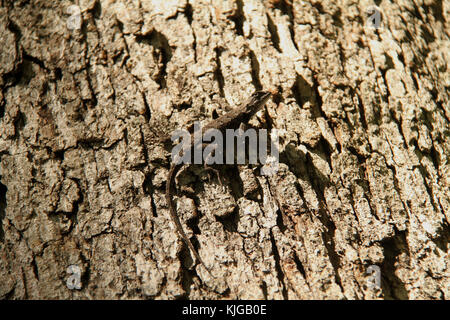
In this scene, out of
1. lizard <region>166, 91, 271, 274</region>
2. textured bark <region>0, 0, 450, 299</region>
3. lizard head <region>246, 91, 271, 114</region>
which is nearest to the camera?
textured bark <region>0, 0, 450, 299</region>

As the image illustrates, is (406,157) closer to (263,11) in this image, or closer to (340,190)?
(340,190)

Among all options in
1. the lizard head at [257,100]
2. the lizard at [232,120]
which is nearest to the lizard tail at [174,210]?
the lizard at [232,120]


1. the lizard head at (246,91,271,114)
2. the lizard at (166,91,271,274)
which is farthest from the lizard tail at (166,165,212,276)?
the lizard head at (246,91,271,114)

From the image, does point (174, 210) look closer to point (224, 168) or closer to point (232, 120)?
point (224, 168)

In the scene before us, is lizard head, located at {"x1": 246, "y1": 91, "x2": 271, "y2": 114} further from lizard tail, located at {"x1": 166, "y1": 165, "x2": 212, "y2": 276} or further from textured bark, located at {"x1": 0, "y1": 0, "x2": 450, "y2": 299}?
lizard tail, located at {"x1": 166, "y1": 165, "x2": 212, "y2": 276}

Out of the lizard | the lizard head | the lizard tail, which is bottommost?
the lizard tail

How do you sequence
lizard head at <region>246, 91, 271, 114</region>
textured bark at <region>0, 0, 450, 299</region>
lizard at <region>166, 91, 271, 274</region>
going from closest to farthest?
textured bark at <region>0, 0, 450, 299</region> → lizard at <region>166, 91, 271, 274</region> → lizard head at <region>246, 91, 271, 114</region>
